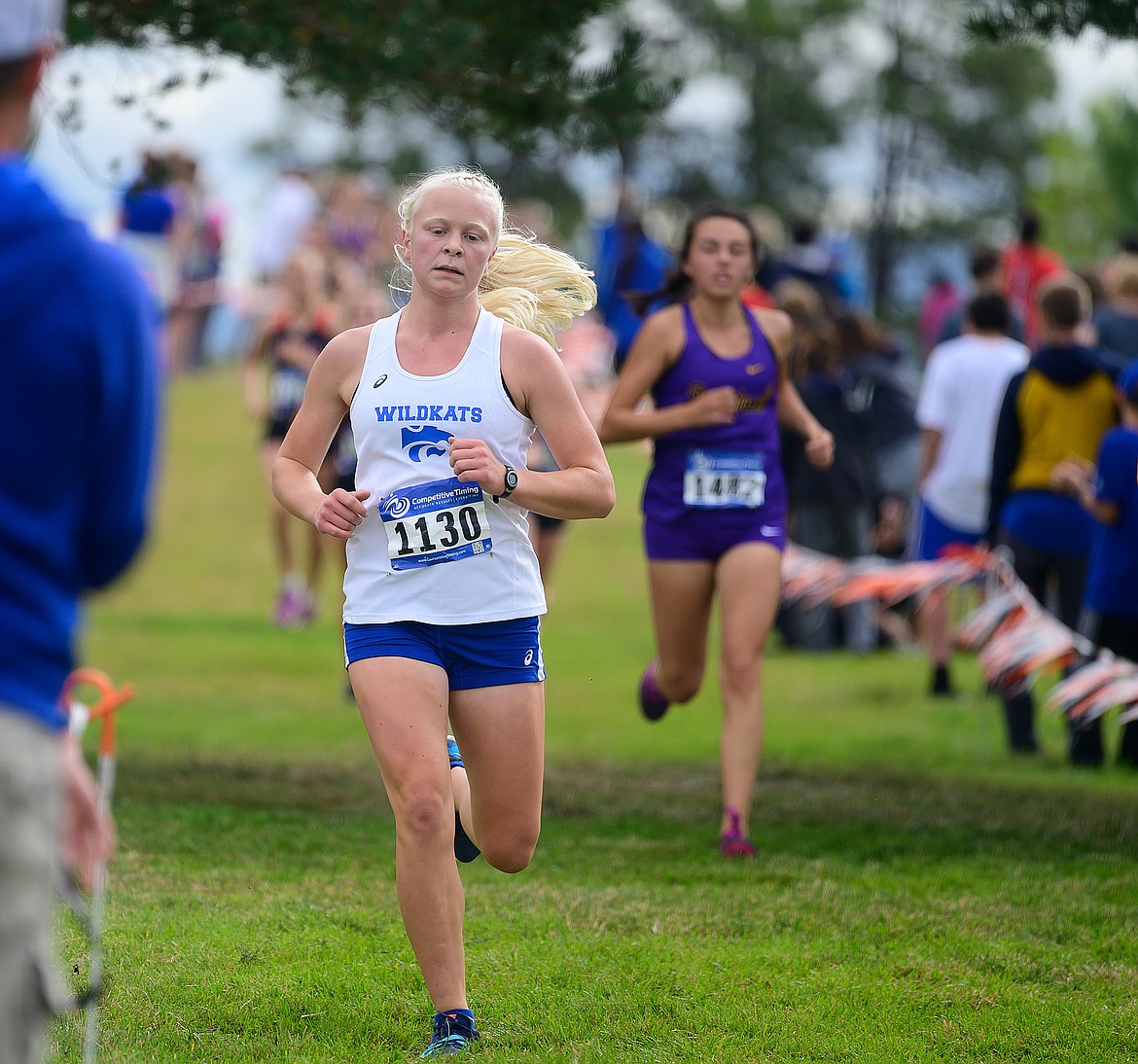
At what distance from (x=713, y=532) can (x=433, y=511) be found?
2.59m

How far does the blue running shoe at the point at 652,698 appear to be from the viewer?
7496 mm

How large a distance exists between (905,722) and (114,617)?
7.17 m

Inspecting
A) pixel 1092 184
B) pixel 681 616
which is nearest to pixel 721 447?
pixel 681 616

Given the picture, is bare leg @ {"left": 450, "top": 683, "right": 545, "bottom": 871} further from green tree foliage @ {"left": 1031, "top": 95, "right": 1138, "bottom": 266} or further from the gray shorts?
green tree foliage @ {"left": 1031, "top": 95, "right": 1138, "bottom": 266}

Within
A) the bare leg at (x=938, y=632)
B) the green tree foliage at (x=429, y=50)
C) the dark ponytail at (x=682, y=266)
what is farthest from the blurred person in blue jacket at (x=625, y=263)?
the dark ponytail at (x=682, y=266)

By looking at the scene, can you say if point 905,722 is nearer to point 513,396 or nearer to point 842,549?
point 842,549

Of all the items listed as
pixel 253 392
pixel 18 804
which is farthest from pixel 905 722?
pixel 18 804

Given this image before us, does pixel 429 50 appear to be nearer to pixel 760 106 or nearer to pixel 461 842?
pixel 461 842

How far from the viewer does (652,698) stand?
7.57 metres

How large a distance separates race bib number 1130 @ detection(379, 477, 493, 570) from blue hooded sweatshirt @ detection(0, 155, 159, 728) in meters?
1.85

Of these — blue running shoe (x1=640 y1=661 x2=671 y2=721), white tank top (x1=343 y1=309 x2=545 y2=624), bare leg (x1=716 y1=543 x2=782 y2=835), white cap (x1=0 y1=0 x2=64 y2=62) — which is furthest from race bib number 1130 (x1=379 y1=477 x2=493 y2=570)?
blue running shoe (x1=640 y1=661 x2=671 y2=721)

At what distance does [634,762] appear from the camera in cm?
956

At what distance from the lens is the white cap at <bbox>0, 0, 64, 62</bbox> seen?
2.48 meters

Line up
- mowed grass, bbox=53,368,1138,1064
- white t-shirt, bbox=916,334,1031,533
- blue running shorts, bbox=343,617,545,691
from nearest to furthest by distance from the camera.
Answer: blue running shorts, bbox=343,617,545,691, mowed grass, bbox=53,368,1138,1064, white t-shirt, bbox=916,334,1031,533
